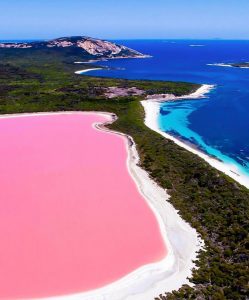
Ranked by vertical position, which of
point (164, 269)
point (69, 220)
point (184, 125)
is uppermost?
point (184, 125)

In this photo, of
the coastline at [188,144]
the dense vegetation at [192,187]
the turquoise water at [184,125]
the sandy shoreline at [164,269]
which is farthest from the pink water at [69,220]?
the turquoise water at [184,125]

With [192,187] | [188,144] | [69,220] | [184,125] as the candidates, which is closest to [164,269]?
[69,220]

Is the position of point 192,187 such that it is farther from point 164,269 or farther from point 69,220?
point 164,269

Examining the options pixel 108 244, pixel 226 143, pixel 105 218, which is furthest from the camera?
pixel 226 143

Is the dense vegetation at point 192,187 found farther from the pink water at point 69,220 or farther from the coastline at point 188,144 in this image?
the pink water at point 69,220

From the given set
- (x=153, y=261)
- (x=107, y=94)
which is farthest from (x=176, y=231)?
(x=107, y=94)

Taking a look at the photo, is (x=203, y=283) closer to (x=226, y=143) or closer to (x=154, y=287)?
(x=154, y=287)
